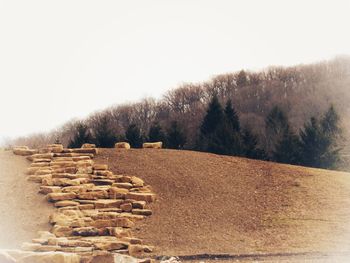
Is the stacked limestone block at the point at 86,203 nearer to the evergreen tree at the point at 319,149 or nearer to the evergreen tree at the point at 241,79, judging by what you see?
the evergreen tree at the point at 319,149

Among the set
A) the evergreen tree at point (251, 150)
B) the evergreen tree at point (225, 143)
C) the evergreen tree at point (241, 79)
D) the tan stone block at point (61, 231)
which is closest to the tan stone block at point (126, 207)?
the tan stone block at point (61, 231)

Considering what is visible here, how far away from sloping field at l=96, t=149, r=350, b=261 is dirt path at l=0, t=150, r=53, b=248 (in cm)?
290

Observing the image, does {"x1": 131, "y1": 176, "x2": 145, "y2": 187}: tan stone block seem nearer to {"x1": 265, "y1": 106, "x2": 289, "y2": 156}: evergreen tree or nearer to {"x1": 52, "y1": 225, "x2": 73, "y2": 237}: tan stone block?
{"x1": 52, "y1": 225, "x2": 73, "y2": 237}: tan stone block

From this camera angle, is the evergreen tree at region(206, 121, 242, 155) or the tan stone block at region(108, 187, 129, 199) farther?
the evergreen tree at region(206, 121, 242, 155)

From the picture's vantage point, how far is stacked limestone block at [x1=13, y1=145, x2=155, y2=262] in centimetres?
1437

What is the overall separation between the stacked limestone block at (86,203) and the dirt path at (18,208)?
1.08ft

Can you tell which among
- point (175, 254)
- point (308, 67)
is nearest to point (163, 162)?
point (175, 254)

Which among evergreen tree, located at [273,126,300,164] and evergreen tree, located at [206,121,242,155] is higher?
evergreen tree, located at [206,121,242,155]

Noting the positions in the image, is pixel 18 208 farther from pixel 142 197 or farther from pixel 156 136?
pixel 156 136

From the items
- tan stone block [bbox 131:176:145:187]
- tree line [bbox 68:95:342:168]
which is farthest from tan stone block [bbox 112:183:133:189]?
tree line [bbox 68:95:342:168]

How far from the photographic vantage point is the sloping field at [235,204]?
589 inches

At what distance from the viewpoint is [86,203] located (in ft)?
58.0

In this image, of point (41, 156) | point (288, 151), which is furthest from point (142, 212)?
point (288, 151)

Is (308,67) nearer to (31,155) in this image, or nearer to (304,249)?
(31,155)
